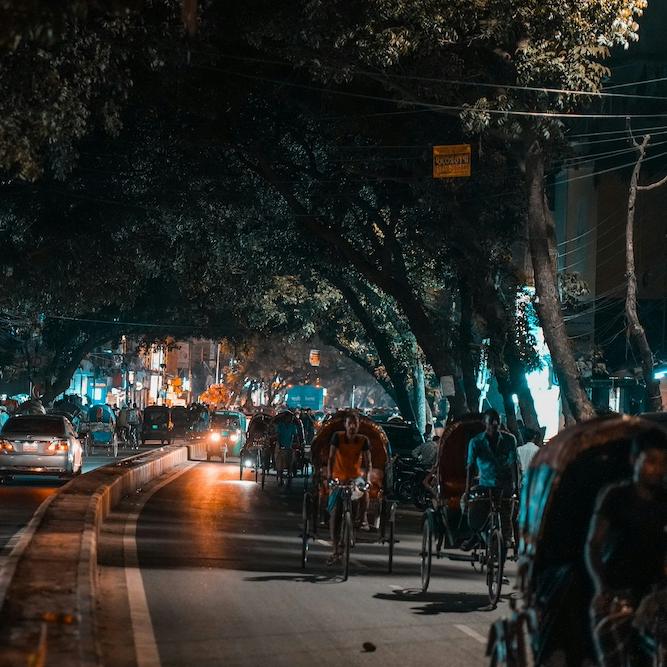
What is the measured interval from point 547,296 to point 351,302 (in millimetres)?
17798

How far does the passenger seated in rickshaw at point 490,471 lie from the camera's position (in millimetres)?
14500

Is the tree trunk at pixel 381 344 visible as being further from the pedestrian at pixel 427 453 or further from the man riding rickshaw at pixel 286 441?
the pedestrian at pixel 427 453

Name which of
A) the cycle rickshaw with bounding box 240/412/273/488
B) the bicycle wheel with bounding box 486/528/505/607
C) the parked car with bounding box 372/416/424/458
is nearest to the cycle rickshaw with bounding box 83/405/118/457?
the cycle rickshaw with bounding box 240/412/273/488

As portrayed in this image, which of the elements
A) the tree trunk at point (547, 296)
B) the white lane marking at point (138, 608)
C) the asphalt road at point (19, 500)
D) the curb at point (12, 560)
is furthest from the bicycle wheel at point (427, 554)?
the tree trunk at point (547, 296)

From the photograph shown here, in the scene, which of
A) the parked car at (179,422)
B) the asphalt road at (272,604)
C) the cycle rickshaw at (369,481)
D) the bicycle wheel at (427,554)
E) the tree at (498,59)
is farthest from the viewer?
the parked car at (179,422)

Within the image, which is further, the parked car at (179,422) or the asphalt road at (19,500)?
the parked car at (179,422)

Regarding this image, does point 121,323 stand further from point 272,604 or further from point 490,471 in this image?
point 272,604

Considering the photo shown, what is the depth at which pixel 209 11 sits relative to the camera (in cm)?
2633

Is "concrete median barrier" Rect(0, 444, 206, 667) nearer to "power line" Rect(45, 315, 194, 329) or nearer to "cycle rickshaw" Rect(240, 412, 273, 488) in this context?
"cycle rickshaw" Rect(240, 412, 273, 488)

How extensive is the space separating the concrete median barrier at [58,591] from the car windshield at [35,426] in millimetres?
7726

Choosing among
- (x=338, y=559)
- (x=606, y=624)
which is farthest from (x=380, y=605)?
(x=606, y=624)

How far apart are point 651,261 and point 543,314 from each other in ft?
71.6

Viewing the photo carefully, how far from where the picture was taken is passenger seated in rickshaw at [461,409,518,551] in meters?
14.5

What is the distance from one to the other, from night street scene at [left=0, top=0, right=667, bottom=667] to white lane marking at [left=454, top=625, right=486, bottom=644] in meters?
0.06
